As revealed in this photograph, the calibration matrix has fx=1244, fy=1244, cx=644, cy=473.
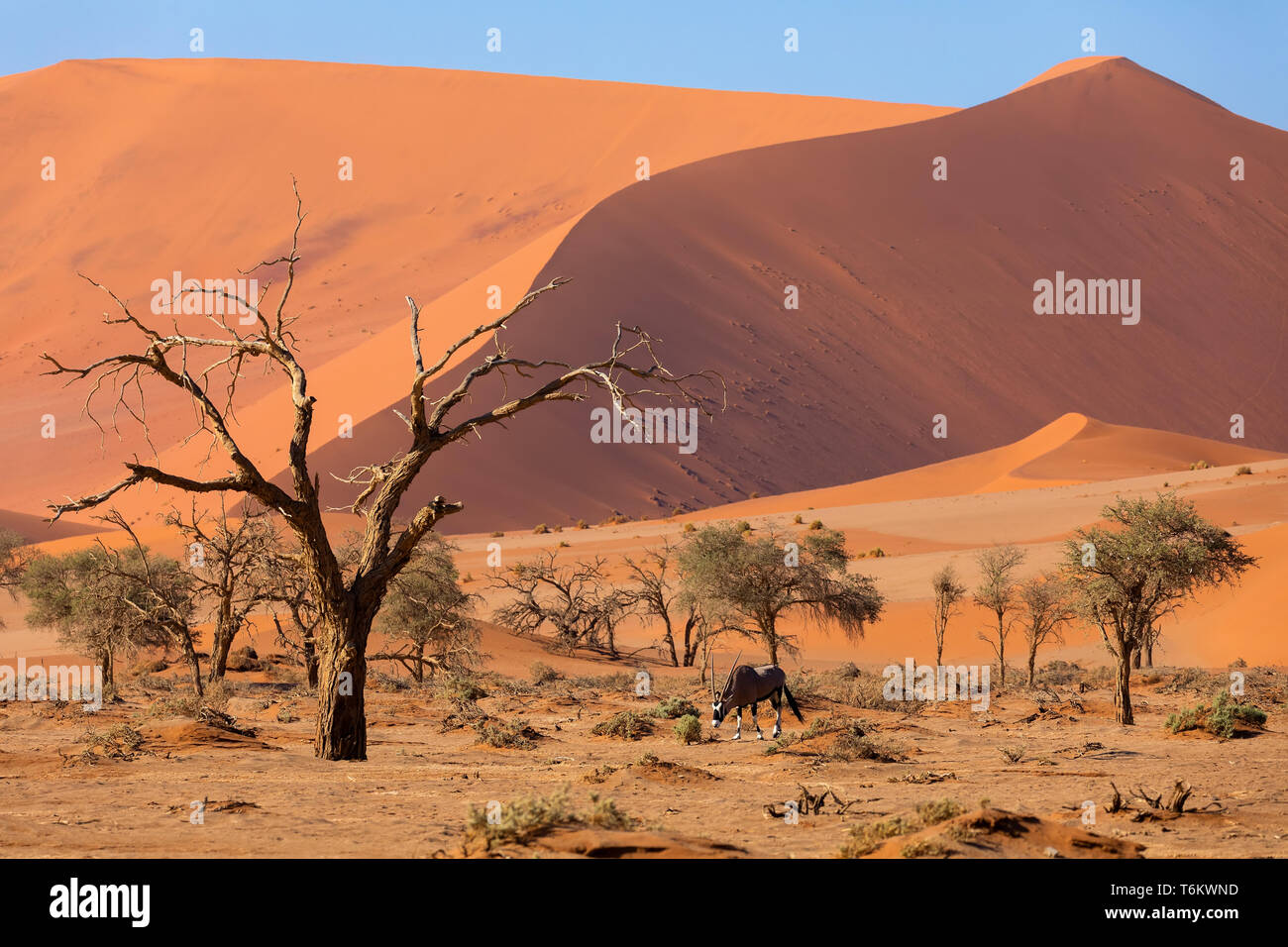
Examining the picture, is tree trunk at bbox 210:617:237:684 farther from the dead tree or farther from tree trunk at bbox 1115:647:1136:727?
tree trunk at bbox 1115:647:1136:727

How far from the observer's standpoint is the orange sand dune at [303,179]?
85.7m

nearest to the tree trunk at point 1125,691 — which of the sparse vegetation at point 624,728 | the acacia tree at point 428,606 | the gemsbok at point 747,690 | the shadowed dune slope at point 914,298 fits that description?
the gemsbok at point 747,690

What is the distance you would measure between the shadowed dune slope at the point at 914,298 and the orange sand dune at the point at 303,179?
967cm

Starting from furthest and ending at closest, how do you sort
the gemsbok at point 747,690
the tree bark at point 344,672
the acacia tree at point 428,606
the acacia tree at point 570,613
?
the acacia tree at point 570,613 < the acacia tree at point 428,606 < the gemsbok at point 747,690 < the tree bark at point 344,672

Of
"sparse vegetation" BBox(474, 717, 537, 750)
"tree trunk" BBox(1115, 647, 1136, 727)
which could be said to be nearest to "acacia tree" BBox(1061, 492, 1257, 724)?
"tree trunk" BBox(1115, 647, 1136, 727)

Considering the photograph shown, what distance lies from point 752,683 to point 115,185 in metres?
112

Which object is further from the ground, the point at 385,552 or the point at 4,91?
the point at 4,91

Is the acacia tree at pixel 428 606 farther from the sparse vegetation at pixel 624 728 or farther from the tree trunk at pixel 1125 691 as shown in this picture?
the tree trunk at pixel 1125 691

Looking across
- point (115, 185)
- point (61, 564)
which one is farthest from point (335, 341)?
point (61, 564)

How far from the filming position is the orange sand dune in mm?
85688

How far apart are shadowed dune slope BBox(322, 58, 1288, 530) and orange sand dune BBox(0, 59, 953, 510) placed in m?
9.67

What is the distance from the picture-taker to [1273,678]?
24656 millimetres

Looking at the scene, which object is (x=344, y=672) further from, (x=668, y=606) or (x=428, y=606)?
(x=668, y=606)
